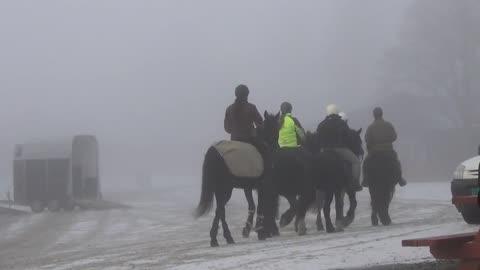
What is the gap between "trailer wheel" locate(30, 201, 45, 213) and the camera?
36.8 meters

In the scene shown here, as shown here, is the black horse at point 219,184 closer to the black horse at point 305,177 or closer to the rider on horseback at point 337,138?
the black horse at point 305,177

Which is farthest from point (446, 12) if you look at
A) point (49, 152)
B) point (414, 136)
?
point (49, 152)

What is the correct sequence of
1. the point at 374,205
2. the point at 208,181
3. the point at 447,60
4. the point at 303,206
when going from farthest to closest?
the point at 447,60, the point at 374,205, the point at 303,206, the point at 208,181

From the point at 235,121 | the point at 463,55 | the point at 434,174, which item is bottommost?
the point at 434,174

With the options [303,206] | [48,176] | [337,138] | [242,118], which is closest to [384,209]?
[337,138]

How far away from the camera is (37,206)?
37.1 meters

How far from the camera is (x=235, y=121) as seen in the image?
40.9 feet

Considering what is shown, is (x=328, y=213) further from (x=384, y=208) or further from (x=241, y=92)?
(x=241, y=92)

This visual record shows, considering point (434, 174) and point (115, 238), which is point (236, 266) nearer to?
point (115, 238)

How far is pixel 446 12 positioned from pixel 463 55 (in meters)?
3.70

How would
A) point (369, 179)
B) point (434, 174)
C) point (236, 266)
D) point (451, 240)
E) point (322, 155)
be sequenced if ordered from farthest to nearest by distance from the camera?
point (434, 174), point (369, 179), point (322, 155), point (236, 266), point (451, 240)

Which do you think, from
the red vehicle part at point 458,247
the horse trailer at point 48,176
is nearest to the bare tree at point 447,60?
the horse trailer at point 48,176

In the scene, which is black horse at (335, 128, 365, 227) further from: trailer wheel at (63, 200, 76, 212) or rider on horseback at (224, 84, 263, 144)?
trailer wheel at (63, 200, 76, 212)

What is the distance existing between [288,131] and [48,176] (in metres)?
25.2
